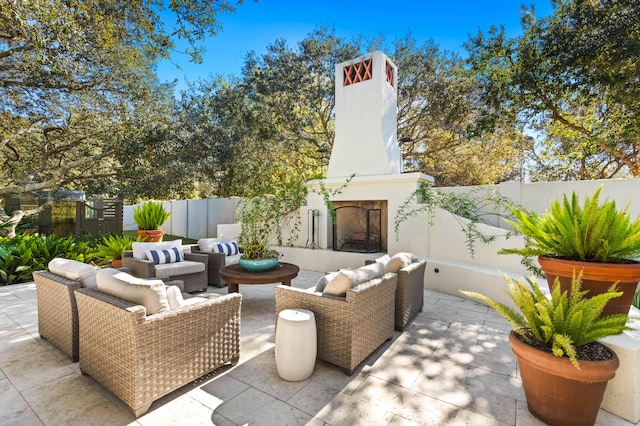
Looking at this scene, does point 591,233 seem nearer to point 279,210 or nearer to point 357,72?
point 357,72

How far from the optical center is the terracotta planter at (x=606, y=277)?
81.0 inches

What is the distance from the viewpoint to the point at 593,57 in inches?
235

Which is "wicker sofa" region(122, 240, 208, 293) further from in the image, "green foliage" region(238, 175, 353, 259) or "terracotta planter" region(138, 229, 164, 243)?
"green foliage" region(238, 175, 353, 259)

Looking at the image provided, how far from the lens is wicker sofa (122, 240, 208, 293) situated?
4.63 meters

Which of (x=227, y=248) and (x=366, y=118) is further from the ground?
(x=366, y=118)

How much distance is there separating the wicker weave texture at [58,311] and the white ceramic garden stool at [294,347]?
189 centimetres

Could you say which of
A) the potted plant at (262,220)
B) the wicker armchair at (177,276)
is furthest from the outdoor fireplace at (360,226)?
the wicker armchair at (177,276)

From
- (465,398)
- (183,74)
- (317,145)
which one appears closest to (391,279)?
(465,398)

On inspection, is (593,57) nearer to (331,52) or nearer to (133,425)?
(331,52)

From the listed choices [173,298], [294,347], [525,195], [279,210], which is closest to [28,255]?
[279,210]

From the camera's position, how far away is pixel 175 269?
470cm

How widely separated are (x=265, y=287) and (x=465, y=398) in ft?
12.4

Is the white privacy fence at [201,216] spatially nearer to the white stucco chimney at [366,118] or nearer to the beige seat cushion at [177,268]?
the white stucco chimney at [366,118]

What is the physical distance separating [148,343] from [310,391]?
1225 millimetres
